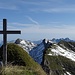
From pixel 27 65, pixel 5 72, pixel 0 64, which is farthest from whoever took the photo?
pixel 27 65

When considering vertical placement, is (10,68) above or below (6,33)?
below

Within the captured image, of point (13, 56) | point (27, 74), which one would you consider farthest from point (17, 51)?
point (27, 74)

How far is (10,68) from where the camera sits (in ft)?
61.1

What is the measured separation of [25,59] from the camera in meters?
22.8

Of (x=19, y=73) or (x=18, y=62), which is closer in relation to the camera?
(x=19, y=73)

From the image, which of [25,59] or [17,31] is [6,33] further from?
[25,59]

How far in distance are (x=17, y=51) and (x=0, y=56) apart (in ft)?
5.05

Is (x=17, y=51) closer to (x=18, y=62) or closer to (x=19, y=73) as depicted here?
(x=18, y=62)

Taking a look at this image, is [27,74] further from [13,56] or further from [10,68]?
[13,56]

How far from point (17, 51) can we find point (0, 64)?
144 inches

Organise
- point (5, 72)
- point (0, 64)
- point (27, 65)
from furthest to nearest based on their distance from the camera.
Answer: point (27, 65), point (0, 64), point (5, 72)

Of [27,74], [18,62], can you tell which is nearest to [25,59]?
[18,62]

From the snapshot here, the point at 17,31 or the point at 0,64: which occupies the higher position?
the point at 17,31

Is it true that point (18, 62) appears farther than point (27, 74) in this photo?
Yes
